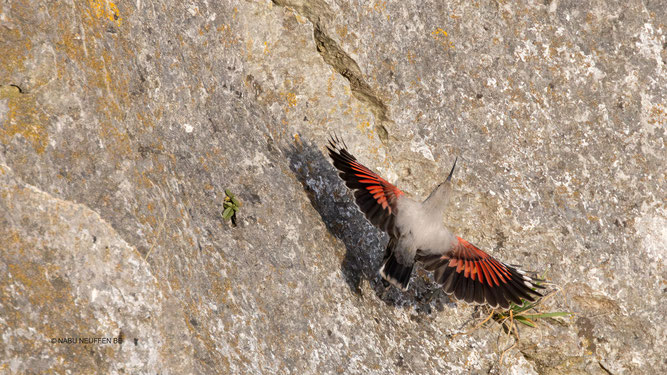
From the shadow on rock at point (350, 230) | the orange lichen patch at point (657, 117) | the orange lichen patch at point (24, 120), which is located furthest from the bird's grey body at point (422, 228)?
the orange lichen patch at point (24, 120)

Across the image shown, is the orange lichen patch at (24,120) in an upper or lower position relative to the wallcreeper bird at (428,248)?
lower

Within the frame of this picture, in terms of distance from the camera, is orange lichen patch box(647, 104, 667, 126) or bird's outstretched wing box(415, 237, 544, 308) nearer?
bird's outstretched wing box(415, 237, 544, 308)

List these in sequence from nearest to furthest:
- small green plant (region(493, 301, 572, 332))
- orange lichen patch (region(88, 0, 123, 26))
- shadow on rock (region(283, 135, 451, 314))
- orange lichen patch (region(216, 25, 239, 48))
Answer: orange lichen patch (region(88, 0, 123, 26))
orange lichen patch (region(216, 25, 239, 48))
shadow on rock (region(283, 135, 451, 314))
small green plant (region(493, 301, 572, 332))

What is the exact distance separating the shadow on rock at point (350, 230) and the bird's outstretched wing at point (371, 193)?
1.58 ft

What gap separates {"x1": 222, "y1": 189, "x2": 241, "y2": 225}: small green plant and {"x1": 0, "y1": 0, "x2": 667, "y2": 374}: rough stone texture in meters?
0.08

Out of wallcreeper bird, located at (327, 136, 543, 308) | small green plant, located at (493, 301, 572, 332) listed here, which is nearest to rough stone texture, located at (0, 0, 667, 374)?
small green plant, located at (493, 301, 572, 332)

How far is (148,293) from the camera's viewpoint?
370cm

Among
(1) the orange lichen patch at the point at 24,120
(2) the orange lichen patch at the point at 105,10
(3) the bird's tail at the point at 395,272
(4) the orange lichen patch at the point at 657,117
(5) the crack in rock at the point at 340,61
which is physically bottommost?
(1) the orange lichen patch at the point at 24,120

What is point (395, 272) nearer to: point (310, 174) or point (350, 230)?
point (350, 230)

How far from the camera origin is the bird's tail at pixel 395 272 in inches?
212

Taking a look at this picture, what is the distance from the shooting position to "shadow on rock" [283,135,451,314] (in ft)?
18.5

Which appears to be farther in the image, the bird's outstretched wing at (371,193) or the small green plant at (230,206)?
the bird's outstretched wing at (371,193)

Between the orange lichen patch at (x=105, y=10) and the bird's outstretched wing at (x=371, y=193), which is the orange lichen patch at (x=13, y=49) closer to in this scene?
the orange lichen patch at (x=105, y=10)

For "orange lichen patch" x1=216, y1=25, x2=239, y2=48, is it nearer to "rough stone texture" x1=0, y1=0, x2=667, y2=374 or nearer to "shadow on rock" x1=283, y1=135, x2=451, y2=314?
"rough stone texture" x1=0, y1=0, x2=667, y2=374
